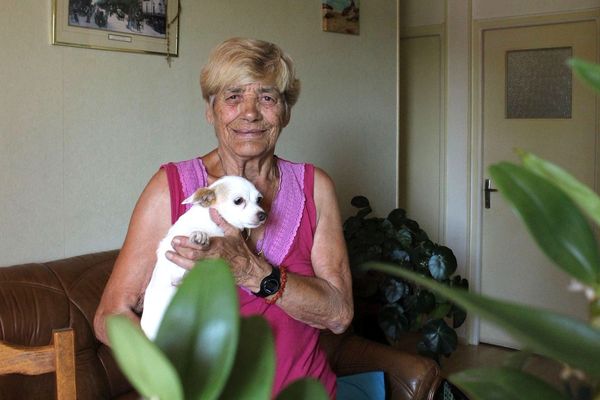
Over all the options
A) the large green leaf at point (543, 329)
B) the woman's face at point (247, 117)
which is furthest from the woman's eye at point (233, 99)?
the large green leaf at point (543, 329)

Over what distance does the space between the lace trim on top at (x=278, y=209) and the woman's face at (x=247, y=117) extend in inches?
4.1

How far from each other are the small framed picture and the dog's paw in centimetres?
235

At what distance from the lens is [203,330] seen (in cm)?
34

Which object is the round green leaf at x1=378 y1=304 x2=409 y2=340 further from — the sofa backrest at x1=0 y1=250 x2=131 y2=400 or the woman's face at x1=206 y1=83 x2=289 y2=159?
the woman's face at x1=206 y1=83 x2=289 y2=159

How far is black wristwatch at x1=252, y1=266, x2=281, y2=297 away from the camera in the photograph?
1602 millimetres

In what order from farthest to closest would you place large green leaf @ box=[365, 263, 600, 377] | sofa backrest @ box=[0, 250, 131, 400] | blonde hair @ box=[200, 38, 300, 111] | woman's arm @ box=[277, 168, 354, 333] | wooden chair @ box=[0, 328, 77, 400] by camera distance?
sofa backrest @ box=[0, 250, 131, 400] → blonde hair @ box=[200, 38, 300, 111] → woman's arm @ box=[277, 168, 354, 333] → wooden chair @ box=[0, 328, 77, 400] → large green leaf @ box=[365, 263, 600, 377]

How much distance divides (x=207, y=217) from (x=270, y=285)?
205 millimetres

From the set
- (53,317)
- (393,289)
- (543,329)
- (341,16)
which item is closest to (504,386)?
(543,329)

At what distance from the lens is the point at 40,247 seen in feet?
8.83

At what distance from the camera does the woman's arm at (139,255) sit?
1700 mm

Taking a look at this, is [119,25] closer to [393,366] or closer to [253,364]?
[393,366]

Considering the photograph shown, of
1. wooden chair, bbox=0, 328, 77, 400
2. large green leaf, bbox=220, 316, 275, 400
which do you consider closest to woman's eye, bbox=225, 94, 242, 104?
wooden chair, bbox=0, 328, 77, 400

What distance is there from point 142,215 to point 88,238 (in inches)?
47.0

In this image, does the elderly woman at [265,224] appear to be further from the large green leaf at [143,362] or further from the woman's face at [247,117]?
the large green leaf at [143,362]
